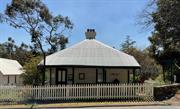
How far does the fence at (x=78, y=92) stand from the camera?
88.0 ft

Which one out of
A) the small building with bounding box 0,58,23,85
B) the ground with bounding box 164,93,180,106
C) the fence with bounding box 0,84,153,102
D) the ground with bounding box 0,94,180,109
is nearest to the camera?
the ground with bounding box 0,94,180,109

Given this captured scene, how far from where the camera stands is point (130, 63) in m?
30.8

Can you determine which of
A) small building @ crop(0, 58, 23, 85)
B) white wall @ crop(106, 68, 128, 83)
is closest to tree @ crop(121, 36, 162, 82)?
small building @ crop(0, 58, 23, 85)

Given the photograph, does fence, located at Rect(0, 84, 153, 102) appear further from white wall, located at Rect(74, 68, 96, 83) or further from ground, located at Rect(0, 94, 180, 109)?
white wall, located at Rect(74, 68, 96, 83)

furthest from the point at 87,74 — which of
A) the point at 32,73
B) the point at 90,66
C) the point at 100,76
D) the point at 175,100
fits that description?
the point at 32,73

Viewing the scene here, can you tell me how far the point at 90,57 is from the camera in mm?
31734

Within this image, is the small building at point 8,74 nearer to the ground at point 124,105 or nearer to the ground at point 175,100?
the ground at point 124,105

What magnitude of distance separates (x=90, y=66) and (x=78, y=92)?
3.45 m

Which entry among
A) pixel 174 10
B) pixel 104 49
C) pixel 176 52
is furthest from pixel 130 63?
pixel 176 52

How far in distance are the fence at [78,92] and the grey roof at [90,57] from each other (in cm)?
329

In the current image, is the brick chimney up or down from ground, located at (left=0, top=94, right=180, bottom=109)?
up

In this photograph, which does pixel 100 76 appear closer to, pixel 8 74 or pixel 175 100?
pixel 175 100

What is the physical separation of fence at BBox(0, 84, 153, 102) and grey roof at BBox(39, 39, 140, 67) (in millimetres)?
3288

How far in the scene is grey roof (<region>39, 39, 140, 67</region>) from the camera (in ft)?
100.0
